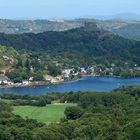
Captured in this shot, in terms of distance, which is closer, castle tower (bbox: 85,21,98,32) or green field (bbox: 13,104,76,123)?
green field (bbox: 13,104,76,123)

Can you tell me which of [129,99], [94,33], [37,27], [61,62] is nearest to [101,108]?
[129,99]

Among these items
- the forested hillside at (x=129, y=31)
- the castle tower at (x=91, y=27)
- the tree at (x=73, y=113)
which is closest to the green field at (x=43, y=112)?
the tree at (x=73, y=113)

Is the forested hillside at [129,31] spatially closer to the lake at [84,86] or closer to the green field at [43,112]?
the lake at [84,86]

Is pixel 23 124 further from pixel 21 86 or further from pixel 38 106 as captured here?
pixel 21 86

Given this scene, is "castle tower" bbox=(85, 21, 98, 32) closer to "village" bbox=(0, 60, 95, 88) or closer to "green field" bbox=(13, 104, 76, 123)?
"village" bbox=(0, 60, 95, 88)

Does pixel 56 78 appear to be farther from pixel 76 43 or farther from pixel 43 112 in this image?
pixel 43 112

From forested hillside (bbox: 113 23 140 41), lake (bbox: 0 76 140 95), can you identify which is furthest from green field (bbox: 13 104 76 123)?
forested hillside (bbox: 113 23 140 41)
